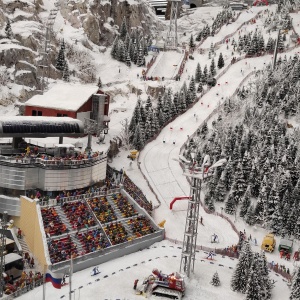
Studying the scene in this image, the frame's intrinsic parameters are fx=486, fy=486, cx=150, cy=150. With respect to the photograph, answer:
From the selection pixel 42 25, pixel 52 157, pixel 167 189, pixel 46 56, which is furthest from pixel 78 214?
pixel 42 25

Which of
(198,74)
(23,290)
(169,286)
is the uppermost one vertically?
(198,74)

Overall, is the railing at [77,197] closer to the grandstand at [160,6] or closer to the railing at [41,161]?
the railing at [41,161]

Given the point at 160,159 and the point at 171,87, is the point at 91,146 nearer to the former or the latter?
the point at 160,159

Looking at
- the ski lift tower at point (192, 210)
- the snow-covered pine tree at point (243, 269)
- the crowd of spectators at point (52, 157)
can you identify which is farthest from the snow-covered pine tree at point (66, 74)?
the snow-covered pine tree at point (243, 269)

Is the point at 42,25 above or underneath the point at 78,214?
above

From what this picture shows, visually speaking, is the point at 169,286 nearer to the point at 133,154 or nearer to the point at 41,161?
the point at 41,161

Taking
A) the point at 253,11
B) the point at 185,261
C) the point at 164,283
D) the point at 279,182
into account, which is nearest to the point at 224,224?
the point at 279,182
